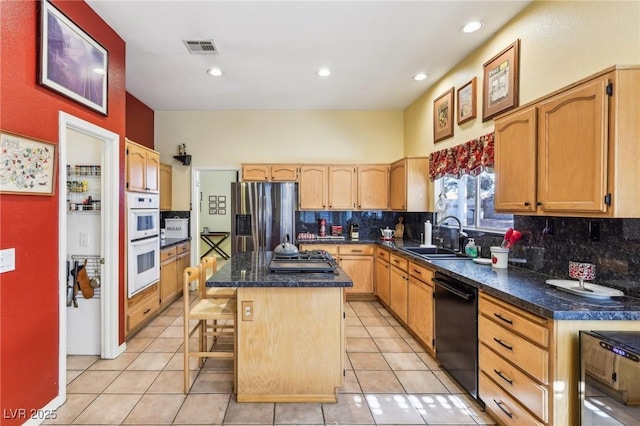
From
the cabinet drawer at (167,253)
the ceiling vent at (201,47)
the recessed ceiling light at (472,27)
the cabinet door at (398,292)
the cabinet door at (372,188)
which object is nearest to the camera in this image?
the recessed ceiling light at (472,27)

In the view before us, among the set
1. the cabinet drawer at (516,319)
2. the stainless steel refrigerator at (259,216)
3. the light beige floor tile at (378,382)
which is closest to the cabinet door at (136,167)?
the stainless steel refrigerator at (259,216)

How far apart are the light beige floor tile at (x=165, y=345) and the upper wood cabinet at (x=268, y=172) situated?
240 cm

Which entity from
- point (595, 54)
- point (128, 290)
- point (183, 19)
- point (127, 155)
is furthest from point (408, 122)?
point (128, 290)

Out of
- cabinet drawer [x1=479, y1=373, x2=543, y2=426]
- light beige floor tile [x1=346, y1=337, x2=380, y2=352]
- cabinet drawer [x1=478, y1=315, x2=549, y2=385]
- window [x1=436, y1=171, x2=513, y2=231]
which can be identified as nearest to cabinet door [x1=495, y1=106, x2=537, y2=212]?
window [x1=436, y1=171, x2=513, y2=231]

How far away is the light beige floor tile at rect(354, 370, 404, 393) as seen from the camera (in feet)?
7.81

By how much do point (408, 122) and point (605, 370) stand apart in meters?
4.14

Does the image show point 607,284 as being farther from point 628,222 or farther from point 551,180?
point 551,180

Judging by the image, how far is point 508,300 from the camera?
180 cm

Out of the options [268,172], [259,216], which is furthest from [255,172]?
[259,216]

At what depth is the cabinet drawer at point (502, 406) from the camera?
5.59ft

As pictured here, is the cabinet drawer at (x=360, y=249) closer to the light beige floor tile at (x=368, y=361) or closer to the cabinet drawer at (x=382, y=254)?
the cabinet drawer at (x=382, y=254)

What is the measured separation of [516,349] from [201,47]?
3490 mm

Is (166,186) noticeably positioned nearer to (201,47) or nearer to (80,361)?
(201,47)

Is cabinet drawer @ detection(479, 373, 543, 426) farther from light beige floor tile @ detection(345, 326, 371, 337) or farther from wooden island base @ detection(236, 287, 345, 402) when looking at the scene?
light beige floor tile @ detection(345, 326, 371, 337)
